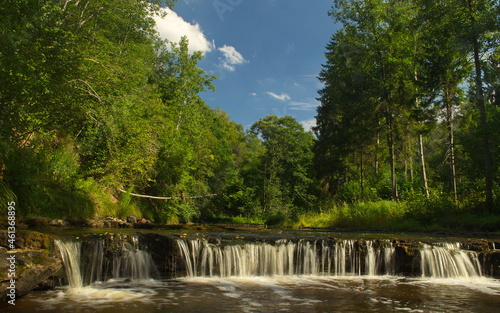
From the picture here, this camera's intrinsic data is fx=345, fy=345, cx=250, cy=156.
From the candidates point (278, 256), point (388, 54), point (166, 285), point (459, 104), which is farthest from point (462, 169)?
point (166, 285)

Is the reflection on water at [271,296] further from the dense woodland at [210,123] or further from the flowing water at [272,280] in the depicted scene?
the dense woodland at [210,123]

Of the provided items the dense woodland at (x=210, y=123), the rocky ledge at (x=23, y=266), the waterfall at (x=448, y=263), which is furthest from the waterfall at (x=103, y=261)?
the waterfall at (x=448, y=263)

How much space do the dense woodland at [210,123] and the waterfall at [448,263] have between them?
22.1 feet

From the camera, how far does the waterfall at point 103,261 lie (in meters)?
7.36

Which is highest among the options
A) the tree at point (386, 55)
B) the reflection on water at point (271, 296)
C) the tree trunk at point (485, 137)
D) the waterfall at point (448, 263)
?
the tree at point (386, 55)

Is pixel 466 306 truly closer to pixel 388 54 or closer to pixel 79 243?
pixel 79 243

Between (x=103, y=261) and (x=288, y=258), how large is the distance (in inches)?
189

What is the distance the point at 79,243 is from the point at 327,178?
30357 mm

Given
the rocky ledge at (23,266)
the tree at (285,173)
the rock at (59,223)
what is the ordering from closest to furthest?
the rocky ledge at (23,266), the rock at (59,223), the tree at (285,173)

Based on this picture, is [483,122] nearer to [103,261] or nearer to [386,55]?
[386,55]

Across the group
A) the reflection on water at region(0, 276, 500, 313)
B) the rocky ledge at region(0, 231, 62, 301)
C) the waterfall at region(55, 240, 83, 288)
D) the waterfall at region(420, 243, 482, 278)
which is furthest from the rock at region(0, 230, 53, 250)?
the waterfall at region(420, 243, 482, 278)

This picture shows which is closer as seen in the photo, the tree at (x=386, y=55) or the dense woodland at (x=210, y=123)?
the dense woodland at (x=210, y=123)

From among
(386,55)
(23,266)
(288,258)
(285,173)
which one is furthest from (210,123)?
(23,266)

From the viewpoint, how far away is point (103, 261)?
8008 millimetres
